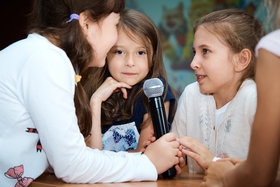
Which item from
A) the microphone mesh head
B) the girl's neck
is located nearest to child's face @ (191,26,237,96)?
the girl's neck

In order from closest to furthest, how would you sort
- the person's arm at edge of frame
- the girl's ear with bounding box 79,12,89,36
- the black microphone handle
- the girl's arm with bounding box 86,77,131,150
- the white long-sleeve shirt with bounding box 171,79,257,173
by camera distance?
the person's arm at edge of frame < the black microphone handle < the girl's ear with bounding box 79,12,89,36 < the white long-sleeve shirt with bounding box 171,79,257,173 < the girl's arm with bounding box 86,77,131,150

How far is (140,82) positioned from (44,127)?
80cm

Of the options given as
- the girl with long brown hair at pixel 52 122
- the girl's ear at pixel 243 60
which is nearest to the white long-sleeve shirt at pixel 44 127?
the girl with long brown hair at pixel 52 122

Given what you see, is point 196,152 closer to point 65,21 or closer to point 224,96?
point 224,96

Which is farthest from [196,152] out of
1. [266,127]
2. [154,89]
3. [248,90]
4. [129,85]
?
[129,85]

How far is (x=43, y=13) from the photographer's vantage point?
46.3 inches

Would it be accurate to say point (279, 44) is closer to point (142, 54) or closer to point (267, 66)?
point (267, 66)

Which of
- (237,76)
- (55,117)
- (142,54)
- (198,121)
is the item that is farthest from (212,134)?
(55,117)

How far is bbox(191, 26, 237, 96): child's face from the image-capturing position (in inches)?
55.4

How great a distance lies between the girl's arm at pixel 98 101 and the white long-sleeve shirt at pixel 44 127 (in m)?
0.46

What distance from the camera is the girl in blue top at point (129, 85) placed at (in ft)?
5.32

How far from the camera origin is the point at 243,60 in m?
1.42

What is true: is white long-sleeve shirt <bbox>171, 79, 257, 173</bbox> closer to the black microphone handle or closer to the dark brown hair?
the dark brown hair

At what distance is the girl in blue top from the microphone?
0.48 m
